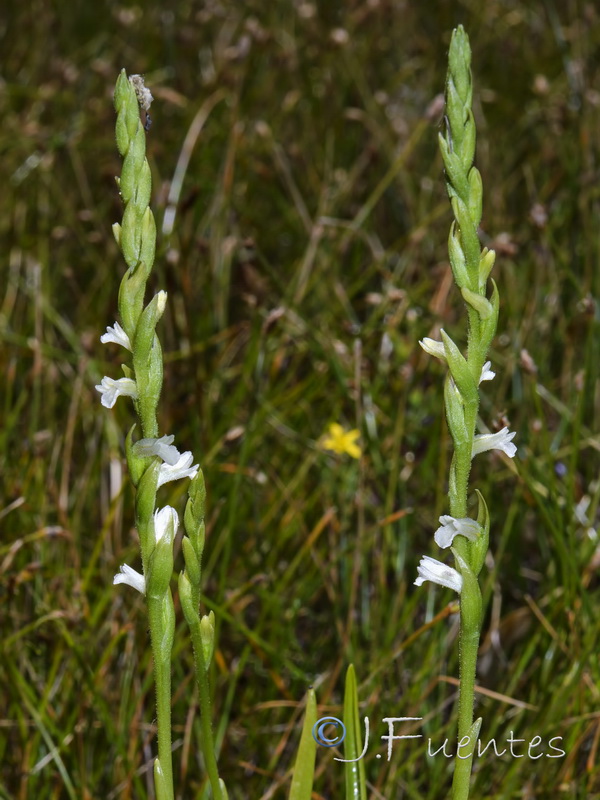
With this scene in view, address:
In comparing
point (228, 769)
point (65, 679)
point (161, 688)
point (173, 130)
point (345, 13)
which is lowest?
point (228, 769)

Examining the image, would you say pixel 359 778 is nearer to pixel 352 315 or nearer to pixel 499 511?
pixel 499 511

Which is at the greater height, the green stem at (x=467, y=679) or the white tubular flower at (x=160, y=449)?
the white tubular flower at (x=160, y=449)

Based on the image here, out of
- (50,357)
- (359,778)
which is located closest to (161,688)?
(359,778)

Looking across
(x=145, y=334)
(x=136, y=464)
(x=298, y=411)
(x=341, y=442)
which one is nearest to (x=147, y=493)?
(x=136, y=464)

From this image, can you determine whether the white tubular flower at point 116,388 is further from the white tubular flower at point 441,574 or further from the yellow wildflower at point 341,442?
the yellow wildflower at point 341,442

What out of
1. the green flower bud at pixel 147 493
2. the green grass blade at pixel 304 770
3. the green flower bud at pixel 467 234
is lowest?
the green grass blade at pixel 304 770

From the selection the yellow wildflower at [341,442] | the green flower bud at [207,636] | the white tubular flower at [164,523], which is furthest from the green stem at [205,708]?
the yellow wildflower at [341,442]

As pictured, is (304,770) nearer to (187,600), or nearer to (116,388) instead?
(187,600)
